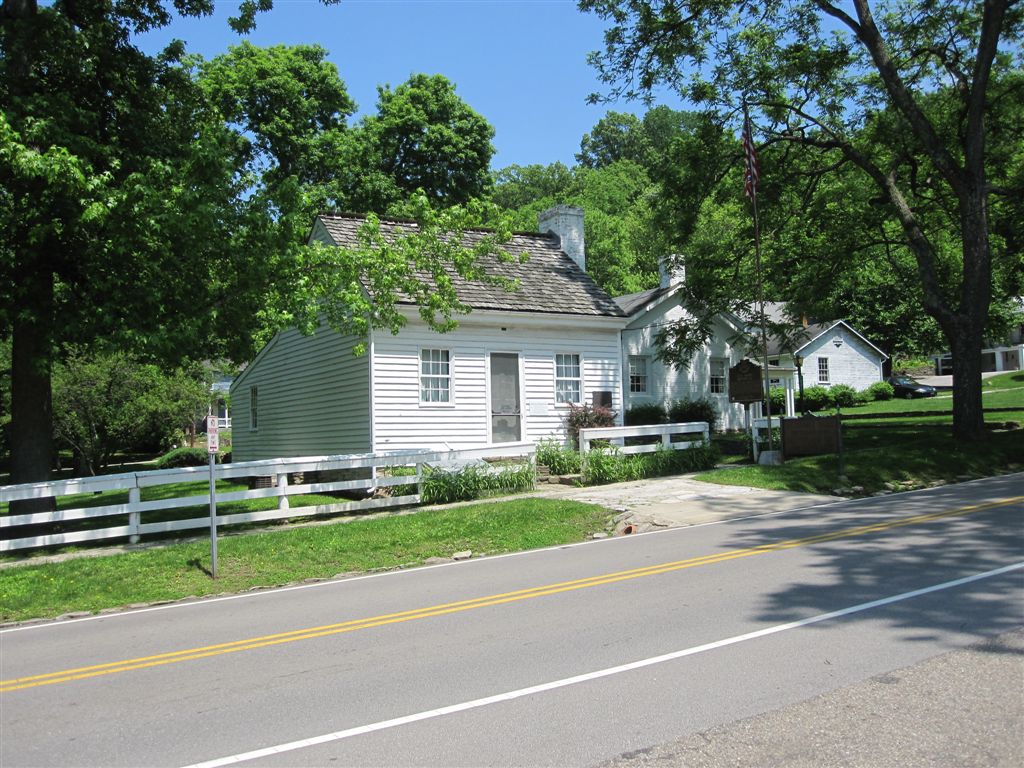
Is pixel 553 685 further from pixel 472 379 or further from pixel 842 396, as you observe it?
pixel 842 396

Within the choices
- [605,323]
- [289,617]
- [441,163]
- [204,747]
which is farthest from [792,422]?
[441,163]

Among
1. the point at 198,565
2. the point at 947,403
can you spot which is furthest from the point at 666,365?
the point at 947,403

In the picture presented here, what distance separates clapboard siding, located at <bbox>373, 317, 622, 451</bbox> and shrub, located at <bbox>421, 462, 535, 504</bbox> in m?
2.45

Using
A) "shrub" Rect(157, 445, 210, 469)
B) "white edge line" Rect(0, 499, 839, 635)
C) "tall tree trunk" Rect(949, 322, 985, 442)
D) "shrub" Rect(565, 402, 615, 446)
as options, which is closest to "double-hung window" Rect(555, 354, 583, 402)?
"shrub" Rect(565, 402, 615, 446)

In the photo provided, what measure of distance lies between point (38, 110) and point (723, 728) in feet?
45.6

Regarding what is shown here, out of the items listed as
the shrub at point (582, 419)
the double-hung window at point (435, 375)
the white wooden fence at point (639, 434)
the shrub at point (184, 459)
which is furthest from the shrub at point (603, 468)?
the shrub at point (184, 459)

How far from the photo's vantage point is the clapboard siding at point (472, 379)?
62.4 ft

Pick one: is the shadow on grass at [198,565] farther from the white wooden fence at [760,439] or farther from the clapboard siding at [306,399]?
the white wooden fence at [760,439]

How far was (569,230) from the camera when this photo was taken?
25047 mm

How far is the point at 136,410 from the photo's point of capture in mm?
32469

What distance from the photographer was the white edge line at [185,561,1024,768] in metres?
4.75

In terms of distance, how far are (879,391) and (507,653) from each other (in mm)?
44381

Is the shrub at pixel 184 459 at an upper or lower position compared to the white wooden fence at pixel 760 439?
lower

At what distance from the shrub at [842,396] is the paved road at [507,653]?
109 ft
